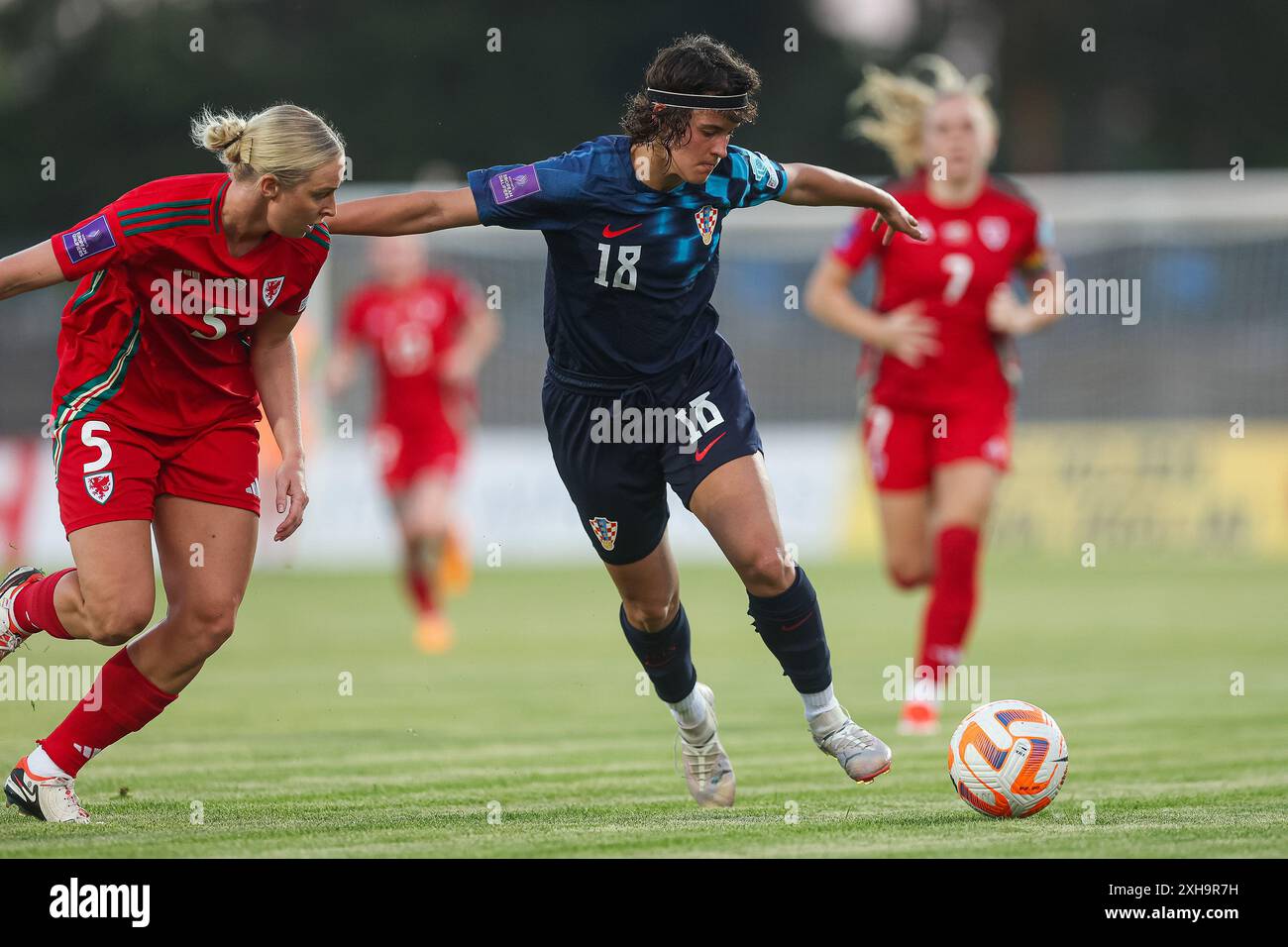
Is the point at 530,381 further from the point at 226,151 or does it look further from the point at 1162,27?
the point at 1162,27

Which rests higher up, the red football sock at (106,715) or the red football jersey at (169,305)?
the red football jersey at (169,305)

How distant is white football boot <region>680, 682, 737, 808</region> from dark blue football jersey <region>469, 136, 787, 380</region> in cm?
125

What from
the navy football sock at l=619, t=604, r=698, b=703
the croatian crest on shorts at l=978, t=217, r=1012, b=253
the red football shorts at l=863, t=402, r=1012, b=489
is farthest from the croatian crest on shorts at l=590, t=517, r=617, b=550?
the croatian crest on shorts at l=978, t=217, r=1012, b=253

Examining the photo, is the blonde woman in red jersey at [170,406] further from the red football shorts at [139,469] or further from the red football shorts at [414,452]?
the red football shorts at [414,452]

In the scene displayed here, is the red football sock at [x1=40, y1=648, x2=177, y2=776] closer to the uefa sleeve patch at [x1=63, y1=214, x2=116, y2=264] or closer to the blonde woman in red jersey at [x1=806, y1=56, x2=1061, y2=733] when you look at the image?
the uefa sleeve patch at [x1=63, y1=214, x2=116, y2=264]

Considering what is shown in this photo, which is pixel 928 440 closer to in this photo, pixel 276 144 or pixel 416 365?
pixel 276 144

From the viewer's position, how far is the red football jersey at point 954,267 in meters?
8.38

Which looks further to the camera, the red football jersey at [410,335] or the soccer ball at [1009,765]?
the red football jersey at [410,335]

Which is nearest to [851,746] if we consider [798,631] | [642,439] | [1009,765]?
[798,631]

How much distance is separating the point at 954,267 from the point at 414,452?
580 cm

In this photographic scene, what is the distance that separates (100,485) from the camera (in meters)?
5.51

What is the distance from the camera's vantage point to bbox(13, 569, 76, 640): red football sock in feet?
18.5

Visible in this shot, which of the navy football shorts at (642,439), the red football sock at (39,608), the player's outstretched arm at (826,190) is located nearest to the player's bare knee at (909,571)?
the navy football shorts at (642,439)

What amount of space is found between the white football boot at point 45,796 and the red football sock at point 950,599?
149 inches
